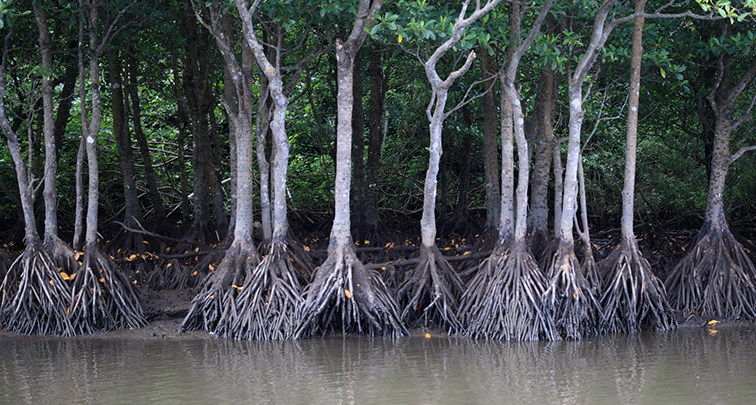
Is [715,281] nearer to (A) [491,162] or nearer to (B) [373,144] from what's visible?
(A) [491,162]

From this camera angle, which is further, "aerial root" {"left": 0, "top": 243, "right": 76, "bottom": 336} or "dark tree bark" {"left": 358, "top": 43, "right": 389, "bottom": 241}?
"dark tree bark" {"left": 358, "top": 43, "right": 389, "bottom": 241}

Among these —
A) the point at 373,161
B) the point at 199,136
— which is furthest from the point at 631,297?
the point at 199,136

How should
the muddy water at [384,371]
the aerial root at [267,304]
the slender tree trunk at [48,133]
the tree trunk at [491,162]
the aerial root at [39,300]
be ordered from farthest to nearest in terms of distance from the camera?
the tree trunk at [491,162], the slender tree trunk at [48,133], the aerial root at [39,300], the aerial root at [267,304], the muddy water at [384,371]

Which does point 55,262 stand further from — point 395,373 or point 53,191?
point 395,373

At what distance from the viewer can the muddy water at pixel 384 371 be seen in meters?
5.70

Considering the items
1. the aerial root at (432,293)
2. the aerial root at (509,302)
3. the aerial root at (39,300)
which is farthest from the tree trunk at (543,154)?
the aerial root at (39,300)

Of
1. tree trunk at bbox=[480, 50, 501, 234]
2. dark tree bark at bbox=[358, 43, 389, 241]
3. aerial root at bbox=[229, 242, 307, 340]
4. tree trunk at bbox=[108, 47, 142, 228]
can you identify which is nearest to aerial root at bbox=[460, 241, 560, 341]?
aerial root at bbox=[229, 242, 307, 340]

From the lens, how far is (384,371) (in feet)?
21.4

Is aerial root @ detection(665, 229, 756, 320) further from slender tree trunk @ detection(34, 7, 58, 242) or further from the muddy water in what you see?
slender tree trunk @ detection(34, 7, 58, 242)

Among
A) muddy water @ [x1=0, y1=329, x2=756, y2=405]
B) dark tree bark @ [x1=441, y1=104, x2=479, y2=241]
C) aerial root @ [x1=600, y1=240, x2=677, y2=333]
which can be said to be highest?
dark tree bark @ [x1=441, y1=104, x2=479, y2=241]

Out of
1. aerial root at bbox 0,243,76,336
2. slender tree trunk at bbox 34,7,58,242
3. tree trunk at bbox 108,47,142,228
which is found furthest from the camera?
tree trunk at bbox 108,47,142,228

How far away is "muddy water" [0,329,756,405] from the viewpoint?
570 cm

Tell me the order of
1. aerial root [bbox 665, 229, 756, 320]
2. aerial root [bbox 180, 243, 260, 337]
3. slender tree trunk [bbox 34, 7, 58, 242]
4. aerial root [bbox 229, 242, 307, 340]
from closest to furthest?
aerial root [bbox 229, 242, 307, 340] < aerial root [bbox 180, 243, 260, 337] < aerial root [bbox 665, 229, 756, 320] < slender tree trunk [bbox 34, 7, 58, 242]

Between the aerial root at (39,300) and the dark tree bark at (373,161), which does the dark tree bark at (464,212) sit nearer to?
the dark tree bark at (373,161)
